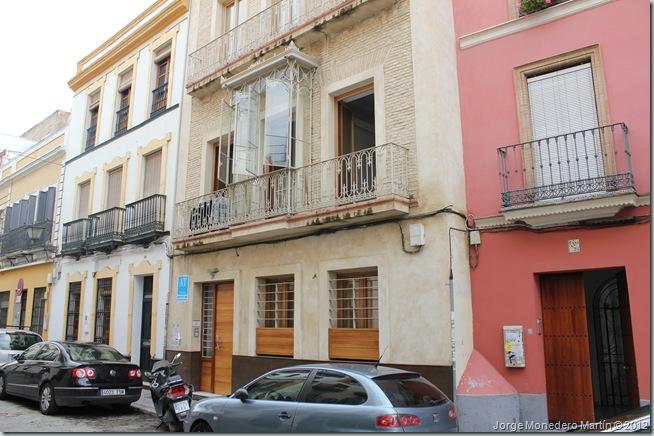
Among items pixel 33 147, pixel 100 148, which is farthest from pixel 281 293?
pixel 33 147

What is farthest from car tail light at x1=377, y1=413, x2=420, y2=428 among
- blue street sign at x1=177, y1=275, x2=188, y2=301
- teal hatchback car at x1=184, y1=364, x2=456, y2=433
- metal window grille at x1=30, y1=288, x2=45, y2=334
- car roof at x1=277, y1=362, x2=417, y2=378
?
metal window grille at x1=30, y1=288, x2=45, y2=334

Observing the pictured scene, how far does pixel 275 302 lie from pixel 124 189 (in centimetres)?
765

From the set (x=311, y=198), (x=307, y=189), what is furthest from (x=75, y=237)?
(x=311, y=198)

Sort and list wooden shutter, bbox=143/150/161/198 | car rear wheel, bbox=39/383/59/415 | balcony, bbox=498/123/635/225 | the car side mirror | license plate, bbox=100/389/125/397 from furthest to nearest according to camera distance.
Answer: wooden shutter, bbox=143/150/161/198 → car rear wheel, bbox=39/383/59/415 → license plate, bbox=100/389/125/397 → balcony, bbox=498/123/635/225 → the car side mirror

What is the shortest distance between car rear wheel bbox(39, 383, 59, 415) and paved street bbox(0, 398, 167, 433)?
12 centimetres

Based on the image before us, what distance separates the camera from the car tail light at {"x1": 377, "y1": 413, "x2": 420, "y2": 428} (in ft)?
18.0

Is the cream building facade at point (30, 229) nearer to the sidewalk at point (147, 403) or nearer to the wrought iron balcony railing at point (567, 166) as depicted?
the sidewalk at point (147, 403)

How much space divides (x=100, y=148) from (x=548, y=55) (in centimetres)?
1472

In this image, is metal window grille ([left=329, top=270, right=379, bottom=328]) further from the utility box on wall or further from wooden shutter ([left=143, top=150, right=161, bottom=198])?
wooden shutter ([left=143, top=150, right=161, bottom=198])

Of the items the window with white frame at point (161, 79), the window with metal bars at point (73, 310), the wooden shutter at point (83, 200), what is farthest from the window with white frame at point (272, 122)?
the window with metal bars at point (73, 310)

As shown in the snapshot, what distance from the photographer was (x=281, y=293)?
11.7 metres

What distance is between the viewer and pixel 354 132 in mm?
11383

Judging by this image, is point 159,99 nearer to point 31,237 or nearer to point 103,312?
point 103,312

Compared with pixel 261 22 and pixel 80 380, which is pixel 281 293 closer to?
pixel 80 380
